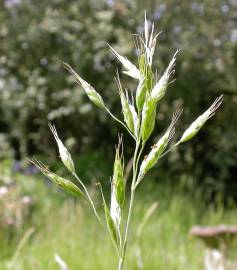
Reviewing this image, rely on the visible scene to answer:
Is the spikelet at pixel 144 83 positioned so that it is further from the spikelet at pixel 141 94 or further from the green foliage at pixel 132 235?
the green foliage at pixel 132 235

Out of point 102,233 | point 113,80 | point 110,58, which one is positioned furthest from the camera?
point 110,58

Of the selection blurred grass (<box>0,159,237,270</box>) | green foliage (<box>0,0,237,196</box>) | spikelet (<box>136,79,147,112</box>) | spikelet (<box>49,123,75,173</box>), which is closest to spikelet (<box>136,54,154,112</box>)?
spikelet (<box>136,79,147,112</box>)

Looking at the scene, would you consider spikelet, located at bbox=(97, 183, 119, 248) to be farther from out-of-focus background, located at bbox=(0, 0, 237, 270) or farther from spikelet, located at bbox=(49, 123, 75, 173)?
out-of-focus background, located at bbox=(0, 0, 237, 270)

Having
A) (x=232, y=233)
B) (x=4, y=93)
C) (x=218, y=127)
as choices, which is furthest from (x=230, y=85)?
(x=232, y=233)

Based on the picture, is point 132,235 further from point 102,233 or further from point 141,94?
point 141,94

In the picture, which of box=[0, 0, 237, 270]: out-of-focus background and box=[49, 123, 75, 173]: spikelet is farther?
box=[0, 0, 237, 270]: out-of-focus background

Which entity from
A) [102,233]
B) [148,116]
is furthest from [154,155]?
[102,233]
